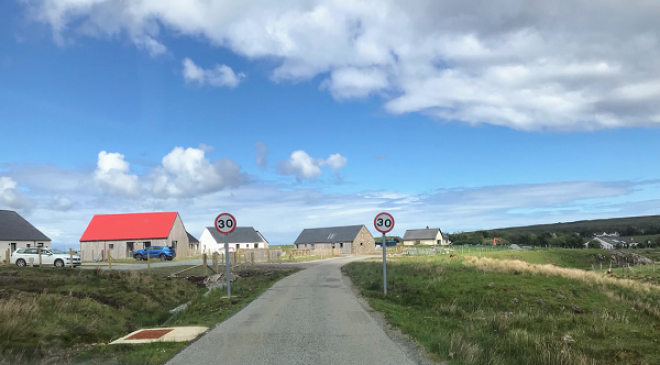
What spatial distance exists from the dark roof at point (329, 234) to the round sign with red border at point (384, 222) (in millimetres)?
76695

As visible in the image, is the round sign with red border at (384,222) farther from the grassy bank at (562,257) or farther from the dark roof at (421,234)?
the dark roof at (421,234)

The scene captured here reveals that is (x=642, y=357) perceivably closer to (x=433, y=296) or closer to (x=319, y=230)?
(x=433, y=296)

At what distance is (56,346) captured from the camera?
368 inches

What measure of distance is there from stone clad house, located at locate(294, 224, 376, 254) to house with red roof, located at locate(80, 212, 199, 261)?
3330cm

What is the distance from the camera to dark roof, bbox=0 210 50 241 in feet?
179

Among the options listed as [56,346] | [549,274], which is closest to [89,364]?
[56,346]

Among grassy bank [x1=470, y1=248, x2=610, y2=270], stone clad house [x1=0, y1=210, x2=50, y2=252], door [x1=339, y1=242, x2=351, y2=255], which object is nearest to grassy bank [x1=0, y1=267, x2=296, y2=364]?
stone clad house [x1=0, y1=210, x2=50, y2=252]

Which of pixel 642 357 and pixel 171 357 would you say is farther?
pixel 642 357

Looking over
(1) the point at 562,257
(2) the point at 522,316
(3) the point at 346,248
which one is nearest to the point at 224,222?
(2) the point at 522,316

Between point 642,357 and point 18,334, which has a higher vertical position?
point 18,334

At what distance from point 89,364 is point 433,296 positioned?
41.1 ft

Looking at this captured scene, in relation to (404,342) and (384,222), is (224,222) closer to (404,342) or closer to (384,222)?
(384,222)

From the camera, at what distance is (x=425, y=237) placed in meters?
133

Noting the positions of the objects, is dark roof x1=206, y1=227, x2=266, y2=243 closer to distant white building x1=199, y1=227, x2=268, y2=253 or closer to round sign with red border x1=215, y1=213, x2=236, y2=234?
distant white building x1=199, y1=227, x2=268, y2=253
